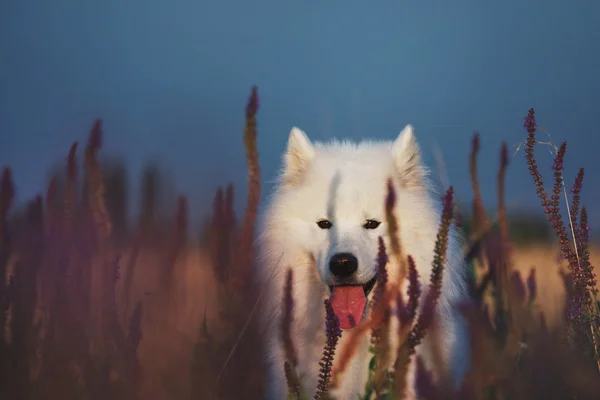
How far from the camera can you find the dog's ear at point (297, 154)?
13.6 ft

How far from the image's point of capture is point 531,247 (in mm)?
1731

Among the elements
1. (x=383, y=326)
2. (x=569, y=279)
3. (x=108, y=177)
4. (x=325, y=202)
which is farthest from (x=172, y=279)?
(x=325, y=202)

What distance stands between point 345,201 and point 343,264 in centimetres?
57

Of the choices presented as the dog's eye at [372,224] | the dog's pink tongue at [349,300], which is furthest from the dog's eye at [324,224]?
→ the dog's pink tongue at [349,300]

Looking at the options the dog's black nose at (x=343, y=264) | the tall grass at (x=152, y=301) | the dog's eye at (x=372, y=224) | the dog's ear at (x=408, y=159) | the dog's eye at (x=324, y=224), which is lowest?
the tall grass at (x=152, y=301)

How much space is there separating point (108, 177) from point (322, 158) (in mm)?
2942

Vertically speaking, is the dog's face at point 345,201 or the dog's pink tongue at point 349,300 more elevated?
the dog's face at point 345,201

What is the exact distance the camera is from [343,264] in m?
3.23

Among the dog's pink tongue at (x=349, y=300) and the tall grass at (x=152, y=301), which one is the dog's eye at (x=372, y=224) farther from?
the tall grass at (x=152, y=301)

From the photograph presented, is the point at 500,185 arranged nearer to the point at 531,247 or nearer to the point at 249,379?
the point at 531,247

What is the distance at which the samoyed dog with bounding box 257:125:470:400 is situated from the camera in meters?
3.31

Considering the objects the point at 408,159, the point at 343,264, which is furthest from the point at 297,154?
the point at 343,264

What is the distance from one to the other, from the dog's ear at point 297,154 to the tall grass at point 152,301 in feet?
9.12

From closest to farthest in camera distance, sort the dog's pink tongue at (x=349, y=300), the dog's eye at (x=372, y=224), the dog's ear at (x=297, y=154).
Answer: the dog's pink tongue at (x=349, y=300) → the dog's eye at (x=372, y=224) → the dog's ear at (x=297, y=154)
